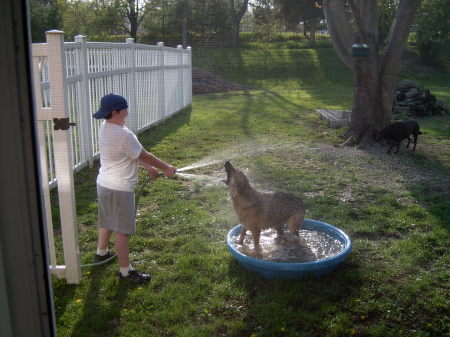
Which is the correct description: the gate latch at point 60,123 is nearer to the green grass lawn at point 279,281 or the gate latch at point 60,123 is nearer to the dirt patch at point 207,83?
the green grass lawn at point 279,281

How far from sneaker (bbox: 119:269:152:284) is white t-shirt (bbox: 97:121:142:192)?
63 centimetres

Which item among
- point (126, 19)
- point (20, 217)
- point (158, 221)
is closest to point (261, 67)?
point (126, 19)

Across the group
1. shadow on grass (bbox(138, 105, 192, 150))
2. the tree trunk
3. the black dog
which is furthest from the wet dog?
the tree trunk

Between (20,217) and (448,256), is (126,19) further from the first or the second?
(20,217)

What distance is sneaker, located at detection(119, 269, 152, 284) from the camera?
10.5 ft

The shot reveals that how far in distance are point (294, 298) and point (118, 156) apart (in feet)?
5.04

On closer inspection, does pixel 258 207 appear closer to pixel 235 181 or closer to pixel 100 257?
pixel 235 181

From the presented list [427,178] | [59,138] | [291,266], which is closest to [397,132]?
[427,178]

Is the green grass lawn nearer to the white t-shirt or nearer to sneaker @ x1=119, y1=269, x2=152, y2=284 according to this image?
sneaker @ x1=119, y1=269, x2=152, y2=284

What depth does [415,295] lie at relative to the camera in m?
3.05

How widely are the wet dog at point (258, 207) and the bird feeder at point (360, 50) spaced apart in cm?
442

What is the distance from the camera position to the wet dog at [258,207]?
3316 mm

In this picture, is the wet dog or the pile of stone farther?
the pile of stone

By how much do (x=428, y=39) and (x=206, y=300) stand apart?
21052 mm
